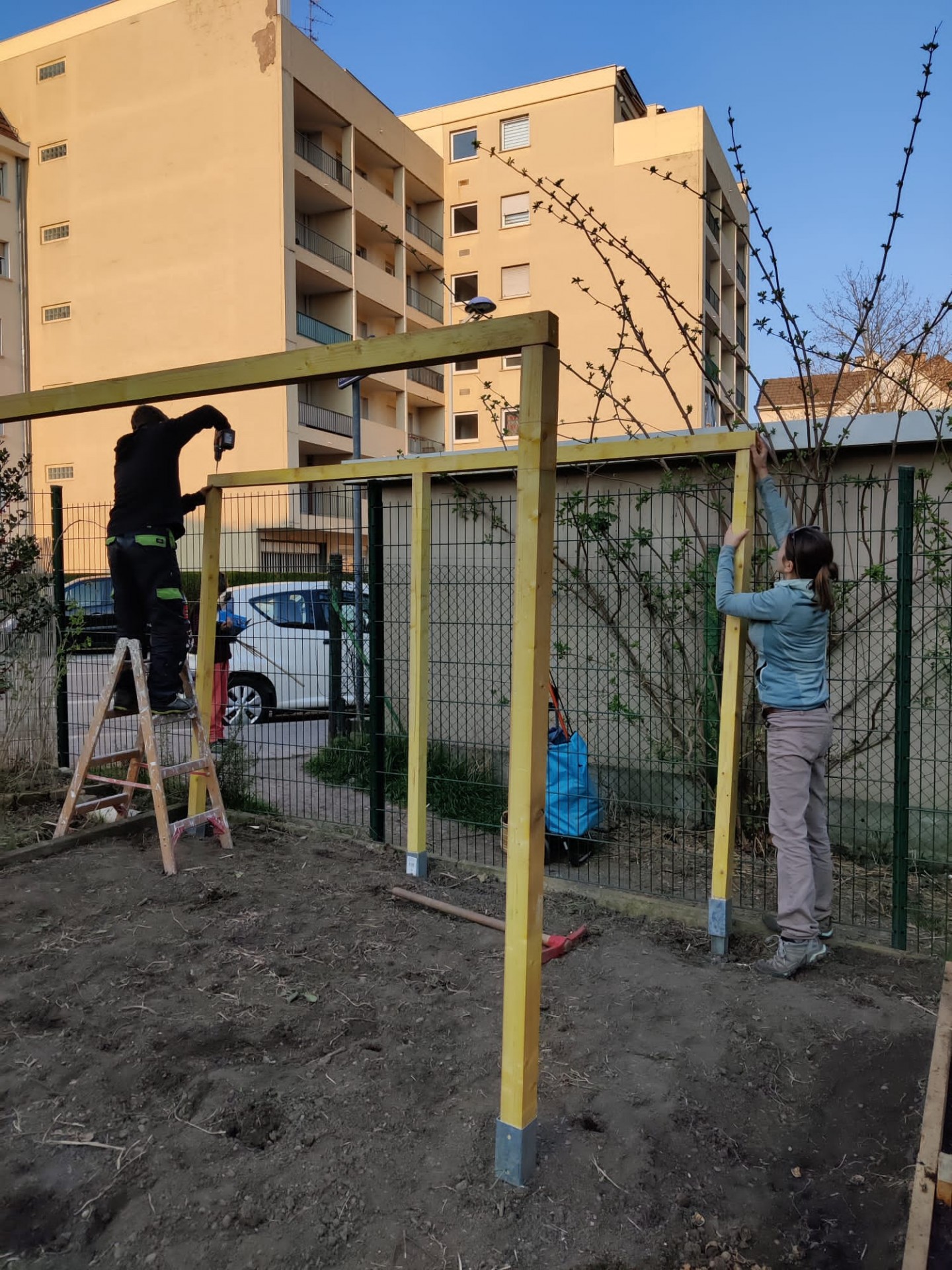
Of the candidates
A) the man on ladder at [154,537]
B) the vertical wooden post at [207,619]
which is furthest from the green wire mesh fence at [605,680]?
the man on ladder at [154,537]

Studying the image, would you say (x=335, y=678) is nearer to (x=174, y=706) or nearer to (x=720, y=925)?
(x=174, y=706)

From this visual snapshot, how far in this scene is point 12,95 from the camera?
99.7 ft

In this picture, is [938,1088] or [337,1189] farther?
[938,1088]

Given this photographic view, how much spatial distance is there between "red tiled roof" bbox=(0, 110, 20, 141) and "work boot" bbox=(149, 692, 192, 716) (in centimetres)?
3261

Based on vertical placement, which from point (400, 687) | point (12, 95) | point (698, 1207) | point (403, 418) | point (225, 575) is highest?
point (12, 95)

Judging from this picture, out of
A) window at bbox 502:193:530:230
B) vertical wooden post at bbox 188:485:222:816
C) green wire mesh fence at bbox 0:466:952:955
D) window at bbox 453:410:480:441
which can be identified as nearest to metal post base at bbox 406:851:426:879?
green wire mesh fence at bbox 0:466:952:955

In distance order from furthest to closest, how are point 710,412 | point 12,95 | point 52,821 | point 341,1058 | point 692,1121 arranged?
point 12,95
point 710,412
point 52,821
point 341,1058
point 692,1121

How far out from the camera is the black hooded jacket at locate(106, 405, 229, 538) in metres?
4.62

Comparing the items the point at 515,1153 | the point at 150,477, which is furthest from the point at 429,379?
the point at 515,1153

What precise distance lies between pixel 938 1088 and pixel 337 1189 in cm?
166

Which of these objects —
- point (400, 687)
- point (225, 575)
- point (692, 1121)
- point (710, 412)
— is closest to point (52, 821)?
point (225, 575)

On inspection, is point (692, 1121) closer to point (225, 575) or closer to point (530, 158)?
point (225, 575)

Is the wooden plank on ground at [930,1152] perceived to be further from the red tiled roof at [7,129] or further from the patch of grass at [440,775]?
the red tiled roof at [7,129]

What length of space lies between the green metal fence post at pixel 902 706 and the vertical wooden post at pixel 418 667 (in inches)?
91.5
